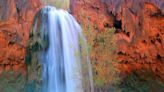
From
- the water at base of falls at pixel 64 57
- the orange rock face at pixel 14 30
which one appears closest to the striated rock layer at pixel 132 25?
the water at base of falls at pixel 64 57

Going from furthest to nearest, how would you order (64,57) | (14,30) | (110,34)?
(110,34)
(64,57)
(14,30)

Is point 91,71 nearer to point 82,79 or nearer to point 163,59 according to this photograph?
point 82,79

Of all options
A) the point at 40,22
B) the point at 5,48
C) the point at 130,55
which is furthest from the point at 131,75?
the point at 5,48

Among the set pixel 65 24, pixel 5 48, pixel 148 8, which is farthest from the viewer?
pixel 148 8

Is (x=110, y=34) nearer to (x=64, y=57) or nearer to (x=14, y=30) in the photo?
(x=64, y=57)

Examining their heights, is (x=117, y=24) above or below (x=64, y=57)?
above

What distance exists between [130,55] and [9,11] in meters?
6.13

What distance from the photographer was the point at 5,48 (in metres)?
15.0

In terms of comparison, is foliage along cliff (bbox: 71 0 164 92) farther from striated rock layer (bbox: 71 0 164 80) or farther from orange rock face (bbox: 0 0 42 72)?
orange rock face (bbox: 0 0 42 72)

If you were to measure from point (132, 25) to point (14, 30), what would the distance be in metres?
5.82

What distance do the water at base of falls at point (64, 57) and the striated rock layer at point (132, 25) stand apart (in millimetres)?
938

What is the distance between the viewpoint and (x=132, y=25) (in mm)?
16984

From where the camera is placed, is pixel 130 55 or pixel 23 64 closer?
pixel 23 64

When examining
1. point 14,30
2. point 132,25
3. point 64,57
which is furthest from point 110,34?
point 14,30
